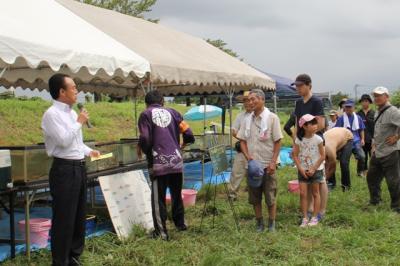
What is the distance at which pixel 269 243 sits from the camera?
4699 millimetres

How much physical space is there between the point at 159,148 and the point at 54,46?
1443 mm

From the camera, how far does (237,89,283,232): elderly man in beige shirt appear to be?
16.2ft

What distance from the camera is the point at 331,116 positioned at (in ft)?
35.8

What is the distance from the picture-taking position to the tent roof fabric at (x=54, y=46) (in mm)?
4113

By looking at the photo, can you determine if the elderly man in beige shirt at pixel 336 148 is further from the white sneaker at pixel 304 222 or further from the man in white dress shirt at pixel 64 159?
the man in white dress shirt at pixel 64 159

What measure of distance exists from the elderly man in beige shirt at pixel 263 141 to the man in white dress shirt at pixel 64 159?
1924 mm

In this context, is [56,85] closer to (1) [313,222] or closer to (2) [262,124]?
(2) [262,124]

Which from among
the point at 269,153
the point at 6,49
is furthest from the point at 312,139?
Result: the point at 6,49

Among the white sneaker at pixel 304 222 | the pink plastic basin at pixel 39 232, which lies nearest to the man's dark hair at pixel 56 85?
the pink plastic basin at pixel 39 232

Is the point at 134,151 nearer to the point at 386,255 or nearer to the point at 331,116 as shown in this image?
the point at 386,255

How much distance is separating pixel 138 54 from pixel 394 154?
11.6ft

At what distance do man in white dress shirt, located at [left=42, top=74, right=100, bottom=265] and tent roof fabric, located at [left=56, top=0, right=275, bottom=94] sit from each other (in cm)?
226

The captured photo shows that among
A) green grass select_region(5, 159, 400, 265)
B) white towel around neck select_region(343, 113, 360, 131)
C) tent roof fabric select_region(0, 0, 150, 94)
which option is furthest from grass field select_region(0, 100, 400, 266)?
white towel around neck select_region(343, 113, 360, 131)

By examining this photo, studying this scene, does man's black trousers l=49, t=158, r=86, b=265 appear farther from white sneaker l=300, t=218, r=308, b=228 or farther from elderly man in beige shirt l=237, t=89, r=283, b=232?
white sneaker l=300, t=218, r=308, b=228
